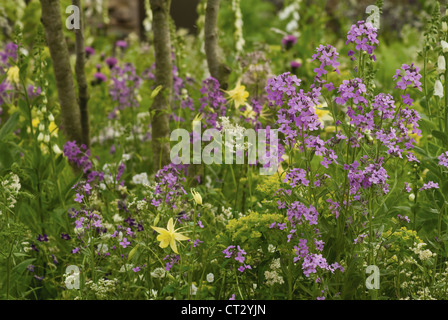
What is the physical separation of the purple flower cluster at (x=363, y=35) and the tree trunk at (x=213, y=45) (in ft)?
4.36

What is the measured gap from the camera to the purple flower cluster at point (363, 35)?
6.23 feet

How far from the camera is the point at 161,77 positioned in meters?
3.11

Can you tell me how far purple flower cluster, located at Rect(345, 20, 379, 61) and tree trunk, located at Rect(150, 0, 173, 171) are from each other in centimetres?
127

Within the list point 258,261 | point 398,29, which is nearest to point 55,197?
point 258,261

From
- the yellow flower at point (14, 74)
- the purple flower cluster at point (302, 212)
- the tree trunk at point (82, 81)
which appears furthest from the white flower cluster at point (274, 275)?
the yellow flower at point (14, 74)

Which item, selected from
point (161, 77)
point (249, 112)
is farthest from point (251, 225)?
point (161, 77)

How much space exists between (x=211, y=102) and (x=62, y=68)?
806 mm

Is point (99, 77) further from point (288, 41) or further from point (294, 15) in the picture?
point (294, 15)

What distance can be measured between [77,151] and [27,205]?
1.16 feet

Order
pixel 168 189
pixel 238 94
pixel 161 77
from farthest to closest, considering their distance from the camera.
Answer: pixel 161 77 < pixel 238 94 < pixel 168 189

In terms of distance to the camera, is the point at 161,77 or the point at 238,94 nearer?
the point at 238,94

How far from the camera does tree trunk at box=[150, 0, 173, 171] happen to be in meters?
3.03
